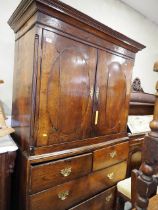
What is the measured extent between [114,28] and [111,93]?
1.23 metres

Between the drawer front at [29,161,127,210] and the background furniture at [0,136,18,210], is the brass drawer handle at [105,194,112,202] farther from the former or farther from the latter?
the background furniture at [0,136,18,210]

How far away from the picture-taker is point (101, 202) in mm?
1637

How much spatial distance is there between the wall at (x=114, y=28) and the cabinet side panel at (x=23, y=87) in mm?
190

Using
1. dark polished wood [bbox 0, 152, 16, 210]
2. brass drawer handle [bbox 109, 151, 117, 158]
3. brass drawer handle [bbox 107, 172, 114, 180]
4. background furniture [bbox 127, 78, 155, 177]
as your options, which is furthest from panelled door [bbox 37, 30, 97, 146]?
background furniture [bbox 127, 78, 155, 177]

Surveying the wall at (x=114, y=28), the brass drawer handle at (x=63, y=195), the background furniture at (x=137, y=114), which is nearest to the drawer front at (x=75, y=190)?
the brass drawer handle at (x=63, y=195)

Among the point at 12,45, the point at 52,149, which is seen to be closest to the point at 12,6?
the point at 12,45

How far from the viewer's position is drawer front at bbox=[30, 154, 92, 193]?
3.80 ft

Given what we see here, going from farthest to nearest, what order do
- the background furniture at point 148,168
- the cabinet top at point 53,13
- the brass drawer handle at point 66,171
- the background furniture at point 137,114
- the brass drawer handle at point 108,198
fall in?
1. the background furniture at point 137,114
2. the brass drawer handle at point 108,198
3. the brass drawer handle at point 66,171
4. the cabinet top at point 53,13
5. the background furniture at point 148,168

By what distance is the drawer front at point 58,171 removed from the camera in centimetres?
116

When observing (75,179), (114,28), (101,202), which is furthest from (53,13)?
(101,202)

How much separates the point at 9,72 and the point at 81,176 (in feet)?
3.77

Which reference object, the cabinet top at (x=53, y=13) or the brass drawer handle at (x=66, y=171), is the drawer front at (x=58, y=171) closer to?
the brass drawer handle at (x=66, y=171)

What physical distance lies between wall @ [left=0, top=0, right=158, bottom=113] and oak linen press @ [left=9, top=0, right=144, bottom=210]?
0.63 feet

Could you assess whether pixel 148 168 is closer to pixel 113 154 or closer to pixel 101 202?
pixel 113 154
